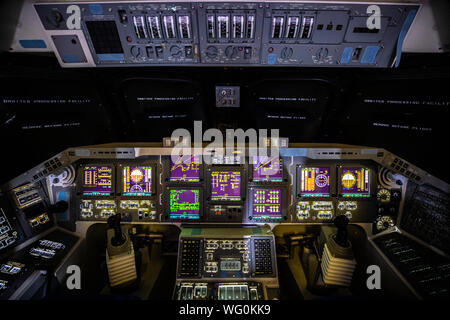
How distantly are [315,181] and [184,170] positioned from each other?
4.19 feet

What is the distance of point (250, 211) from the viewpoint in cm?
218

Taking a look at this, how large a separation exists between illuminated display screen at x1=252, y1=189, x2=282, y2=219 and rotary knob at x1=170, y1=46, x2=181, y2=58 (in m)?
1.37

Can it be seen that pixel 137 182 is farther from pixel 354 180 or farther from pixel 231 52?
pixel 354 180

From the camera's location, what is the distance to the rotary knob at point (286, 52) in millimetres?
1749

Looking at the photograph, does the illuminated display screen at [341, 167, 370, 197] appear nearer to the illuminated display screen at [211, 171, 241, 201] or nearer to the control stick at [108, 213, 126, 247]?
the illuminated display screen at [211, 171, 241, 201]

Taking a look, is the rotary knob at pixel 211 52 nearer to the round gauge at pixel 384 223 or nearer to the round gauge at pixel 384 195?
the round gauge at pixel 384 195

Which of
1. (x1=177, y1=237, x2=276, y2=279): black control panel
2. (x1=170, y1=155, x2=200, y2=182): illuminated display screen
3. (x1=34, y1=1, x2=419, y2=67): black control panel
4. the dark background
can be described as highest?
(x1=34, y1=1, x2=419, y2=67): black control panel

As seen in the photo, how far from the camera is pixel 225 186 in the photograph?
86.4 inches

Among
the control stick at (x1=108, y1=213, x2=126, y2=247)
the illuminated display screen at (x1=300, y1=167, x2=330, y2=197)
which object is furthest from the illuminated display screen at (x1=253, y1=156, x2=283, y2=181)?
the control stick at (x1=108, y1=213, x2=126, y2=247)

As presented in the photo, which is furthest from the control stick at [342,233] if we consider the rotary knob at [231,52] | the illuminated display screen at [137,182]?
the illuminated display screen at [137,182]

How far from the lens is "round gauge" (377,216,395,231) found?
216cm

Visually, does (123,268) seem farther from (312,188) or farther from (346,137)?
(346,137)

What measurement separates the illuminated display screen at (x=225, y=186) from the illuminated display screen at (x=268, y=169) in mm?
205
